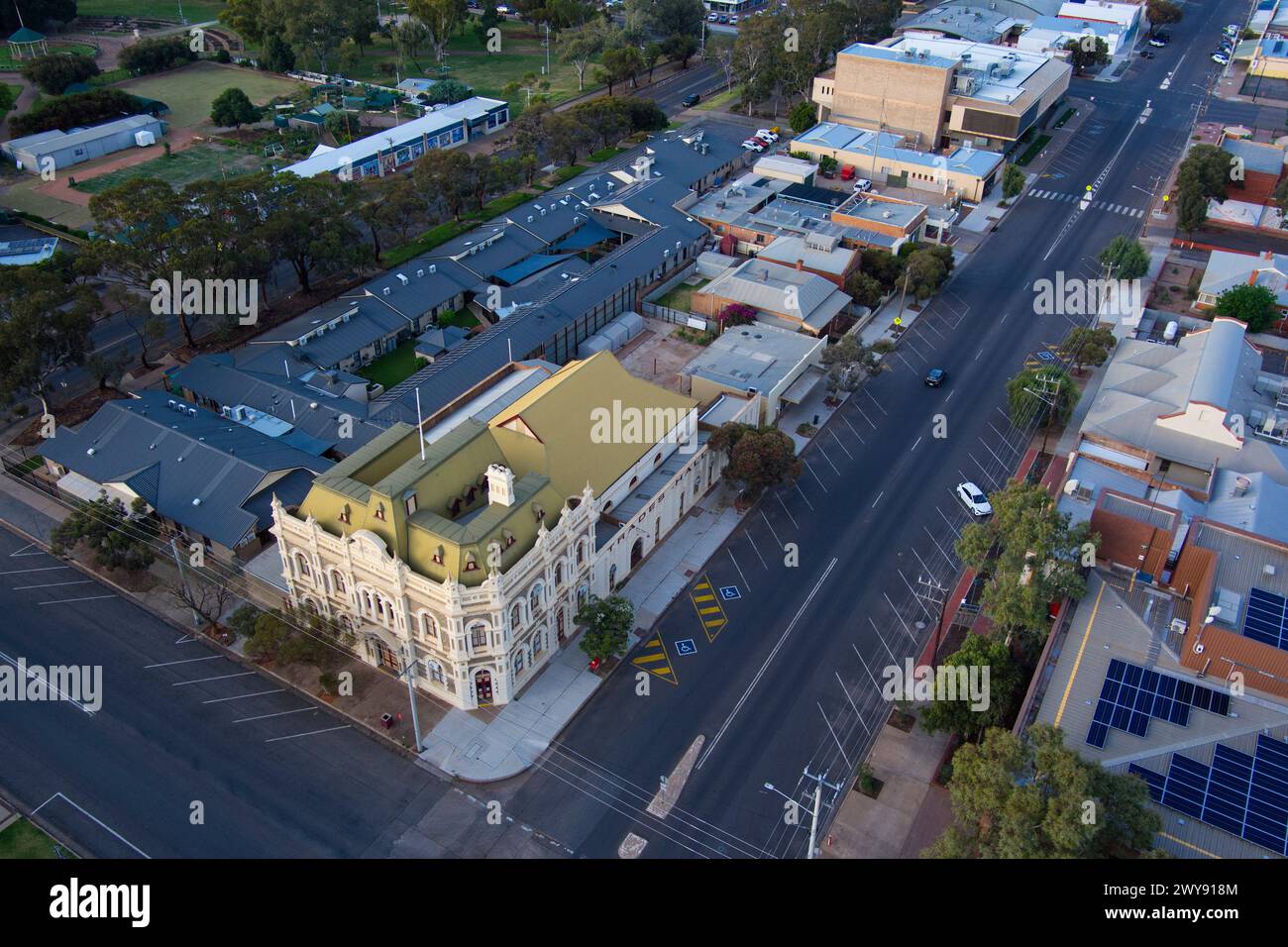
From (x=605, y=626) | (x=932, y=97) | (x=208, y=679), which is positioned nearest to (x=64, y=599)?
(x=208, y=679)

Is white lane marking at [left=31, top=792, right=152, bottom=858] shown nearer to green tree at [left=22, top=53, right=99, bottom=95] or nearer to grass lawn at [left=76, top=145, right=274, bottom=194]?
grass lawn at [left=76, top=145, right=274, bottom=194]

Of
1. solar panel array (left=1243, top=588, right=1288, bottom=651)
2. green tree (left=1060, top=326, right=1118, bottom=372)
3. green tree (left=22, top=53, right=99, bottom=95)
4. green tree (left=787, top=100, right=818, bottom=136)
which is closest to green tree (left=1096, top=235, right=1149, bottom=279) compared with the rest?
green tree (left=1060, top=326, right=1118, bottom=372)

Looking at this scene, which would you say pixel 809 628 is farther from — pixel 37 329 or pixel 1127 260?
pixel 37 329

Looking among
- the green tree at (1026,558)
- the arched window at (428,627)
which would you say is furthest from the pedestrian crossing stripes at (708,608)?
the arched window at (428,627)

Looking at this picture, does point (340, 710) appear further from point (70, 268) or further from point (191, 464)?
point (70, 268)

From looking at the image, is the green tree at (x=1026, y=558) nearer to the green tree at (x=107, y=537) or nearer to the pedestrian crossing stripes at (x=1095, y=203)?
the green tree at (x=107, y=537)

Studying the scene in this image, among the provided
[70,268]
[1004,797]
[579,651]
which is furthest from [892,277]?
[70,268]
